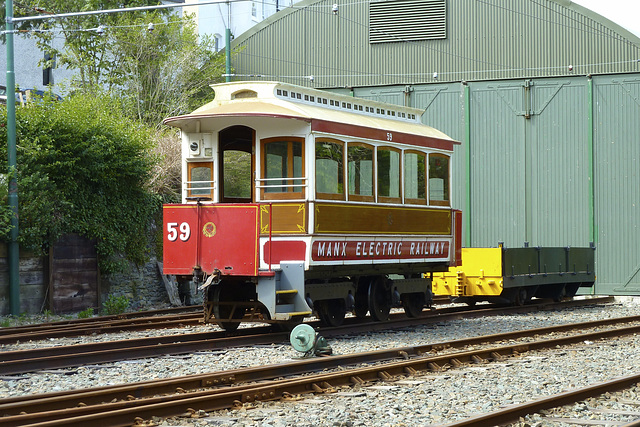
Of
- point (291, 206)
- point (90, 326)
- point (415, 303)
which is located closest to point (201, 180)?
point (291, 206)

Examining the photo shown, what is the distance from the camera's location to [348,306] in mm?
14609

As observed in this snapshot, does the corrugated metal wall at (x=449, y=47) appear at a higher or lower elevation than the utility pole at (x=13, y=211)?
higher

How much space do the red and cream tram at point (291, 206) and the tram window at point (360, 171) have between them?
19 millimetres

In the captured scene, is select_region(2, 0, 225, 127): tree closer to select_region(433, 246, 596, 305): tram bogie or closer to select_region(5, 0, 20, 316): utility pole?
select_region(5, 0, 20, 316): utility pole

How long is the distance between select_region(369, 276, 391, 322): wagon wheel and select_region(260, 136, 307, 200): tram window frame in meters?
2.98

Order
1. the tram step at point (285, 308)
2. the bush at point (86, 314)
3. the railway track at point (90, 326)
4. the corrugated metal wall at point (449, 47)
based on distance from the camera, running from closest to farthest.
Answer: the tram step at point (285, 308) < the railway track at point (90, 326) < the bush at point (86, 314) < the corrugated metal wall at point (449, 47)

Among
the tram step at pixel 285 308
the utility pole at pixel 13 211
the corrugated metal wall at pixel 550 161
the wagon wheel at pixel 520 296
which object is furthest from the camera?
the corrugated metal wall at pixel 550 161

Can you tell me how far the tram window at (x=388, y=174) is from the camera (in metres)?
15.0

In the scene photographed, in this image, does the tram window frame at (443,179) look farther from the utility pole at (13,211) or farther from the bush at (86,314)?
the utility pole at (13,211)

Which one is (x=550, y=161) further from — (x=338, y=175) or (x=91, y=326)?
(x=91, y=326)

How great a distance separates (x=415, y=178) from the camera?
15953 mm

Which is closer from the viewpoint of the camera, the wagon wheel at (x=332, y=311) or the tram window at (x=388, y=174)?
the wagon wheel at (x=332, y=311)

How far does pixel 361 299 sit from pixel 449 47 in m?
15.0

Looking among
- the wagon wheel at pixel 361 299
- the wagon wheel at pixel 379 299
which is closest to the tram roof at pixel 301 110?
the wagon wheel at pixel 379 299
